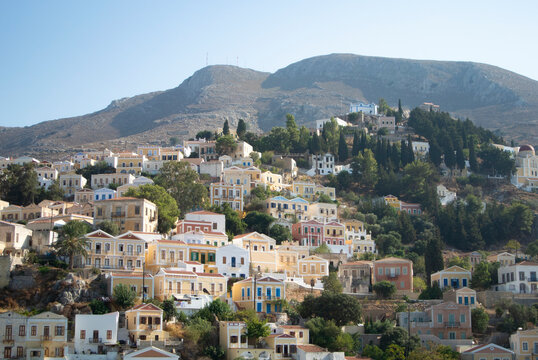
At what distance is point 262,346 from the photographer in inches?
2185

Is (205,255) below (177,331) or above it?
above

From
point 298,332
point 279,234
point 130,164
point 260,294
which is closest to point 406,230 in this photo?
point 279,234

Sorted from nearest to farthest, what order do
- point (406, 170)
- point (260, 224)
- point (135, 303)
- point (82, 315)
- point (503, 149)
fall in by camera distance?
point (82, 315) < point (135, 303) < point (260, 224) < point (406, 170) < point (503, 149)

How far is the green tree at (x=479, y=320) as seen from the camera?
6353 centimetres

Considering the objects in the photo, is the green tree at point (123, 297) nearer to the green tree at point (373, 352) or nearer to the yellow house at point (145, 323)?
the yellow house at point (145, 323)

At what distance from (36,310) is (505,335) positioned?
34363 millimetres

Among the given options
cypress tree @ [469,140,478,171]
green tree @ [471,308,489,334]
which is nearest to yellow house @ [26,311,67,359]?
green tree @ [471,308,489,334]

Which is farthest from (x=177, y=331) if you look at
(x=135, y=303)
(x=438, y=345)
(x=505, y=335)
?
(x=505, y=335)

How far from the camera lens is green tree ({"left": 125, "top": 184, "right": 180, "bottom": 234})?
2940 inches

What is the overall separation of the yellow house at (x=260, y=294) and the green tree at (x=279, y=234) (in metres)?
17.8

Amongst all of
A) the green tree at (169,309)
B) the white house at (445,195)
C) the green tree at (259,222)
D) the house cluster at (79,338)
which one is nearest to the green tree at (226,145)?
the green tree at (259,222)

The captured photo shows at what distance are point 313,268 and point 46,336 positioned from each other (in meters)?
26.9

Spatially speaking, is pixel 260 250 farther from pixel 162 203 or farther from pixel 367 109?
pixel 367 109

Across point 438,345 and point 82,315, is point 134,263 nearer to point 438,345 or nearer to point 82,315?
point 82,315
